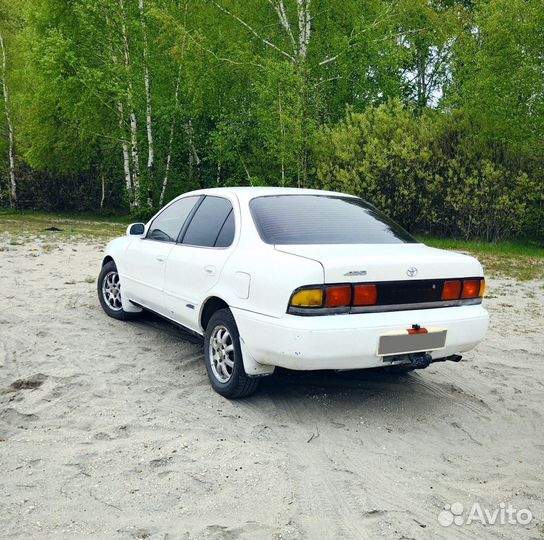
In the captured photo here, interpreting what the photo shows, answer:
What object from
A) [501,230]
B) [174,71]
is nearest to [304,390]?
[501,230]

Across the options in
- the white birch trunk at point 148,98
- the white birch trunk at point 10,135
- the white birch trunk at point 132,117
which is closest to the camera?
the white birch trunk at point 132,117

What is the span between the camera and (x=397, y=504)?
3057mm

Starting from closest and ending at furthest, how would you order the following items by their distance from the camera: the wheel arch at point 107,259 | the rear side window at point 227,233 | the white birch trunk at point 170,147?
the rear side window at point 227,233
the wheel arch at point 107,259
the white birch trunk at point 170,147

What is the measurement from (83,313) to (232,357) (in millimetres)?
3085

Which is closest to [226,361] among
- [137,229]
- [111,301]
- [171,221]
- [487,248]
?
[171,221]

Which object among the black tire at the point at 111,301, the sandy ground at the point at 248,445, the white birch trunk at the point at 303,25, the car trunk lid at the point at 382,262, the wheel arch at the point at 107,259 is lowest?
the sandy ground at the point at 248,445

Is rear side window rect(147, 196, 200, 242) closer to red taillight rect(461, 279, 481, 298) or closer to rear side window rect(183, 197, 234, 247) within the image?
rear side window rect(183, 197, 234, 247)

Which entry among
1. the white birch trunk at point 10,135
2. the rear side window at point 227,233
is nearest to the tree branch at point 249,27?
the white birch trunk at point 10,135

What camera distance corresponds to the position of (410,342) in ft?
13.1

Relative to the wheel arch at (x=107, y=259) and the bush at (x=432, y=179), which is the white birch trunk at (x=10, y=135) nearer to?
the bush at (x=432, y=179)

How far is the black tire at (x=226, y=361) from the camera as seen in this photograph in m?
4.26

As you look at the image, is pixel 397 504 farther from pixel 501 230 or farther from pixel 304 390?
pixel 501 230

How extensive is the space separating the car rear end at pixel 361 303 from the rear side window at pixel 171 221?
3.58 ft

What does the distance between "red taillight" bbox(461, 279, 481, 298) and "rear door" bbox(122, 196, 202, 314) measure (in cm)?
244
